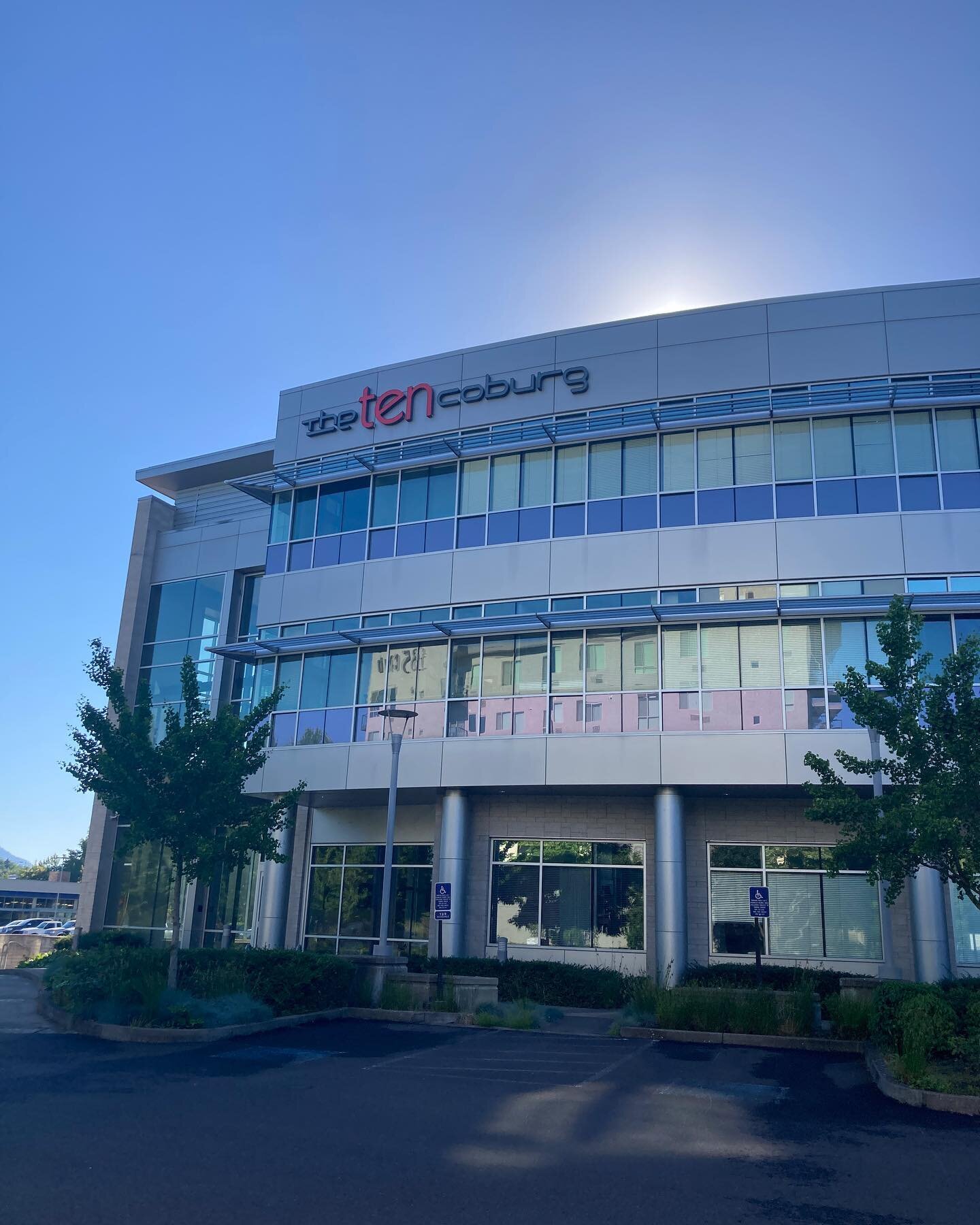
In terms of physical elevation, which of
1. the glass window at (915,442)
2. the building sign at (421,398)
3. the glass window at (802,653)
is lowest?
the glass window at (802,653)

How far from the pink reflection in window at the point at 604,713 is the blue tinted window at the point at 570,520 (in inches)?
160

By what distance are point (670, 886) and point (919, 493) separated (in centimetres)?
1020

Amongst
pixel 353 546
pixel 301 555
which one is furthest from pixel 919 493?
pixel 301 555

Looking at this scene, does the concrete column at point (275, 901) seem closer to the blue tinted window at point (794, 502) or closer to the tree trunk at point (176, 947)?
the tree trunk at point (176, 947)

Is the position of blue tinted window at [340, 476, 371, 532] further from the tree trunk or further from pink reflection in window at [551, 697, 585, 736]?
the tree trunk

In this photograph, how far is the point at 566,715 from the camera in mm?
24797

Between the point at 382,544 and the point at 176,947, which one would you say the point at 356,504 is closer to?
the point at 382,544

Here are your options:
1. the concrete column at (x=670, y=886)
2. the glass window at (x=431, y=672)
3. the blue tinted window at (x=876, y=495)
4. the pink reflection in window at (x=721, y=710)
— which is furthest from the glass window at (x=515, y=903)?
the blue tinted window at (x=876, y=495)

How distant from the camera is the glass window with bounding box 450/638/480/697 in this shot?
2600 cm

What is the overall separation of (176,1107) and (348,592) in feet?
58.3

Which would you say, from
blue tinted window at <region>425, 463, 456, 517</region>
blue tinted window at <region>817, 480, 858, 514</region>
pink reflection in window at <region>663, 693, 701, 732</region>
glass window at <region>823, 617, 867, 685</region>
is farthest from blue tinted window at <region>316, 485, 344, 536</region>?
glass window at <region>823, 617, 867, 685</region>

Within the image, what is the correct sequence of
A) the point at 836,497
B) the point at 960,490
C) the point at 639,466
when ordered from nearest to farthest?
the point at 960,490 → the point at 836,497 → the point at 639,466

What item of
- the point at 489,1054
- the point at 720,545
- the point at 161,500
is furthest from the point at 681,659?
the point at 161,500

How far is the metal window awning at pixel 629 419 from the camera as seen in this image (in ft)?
77.8
